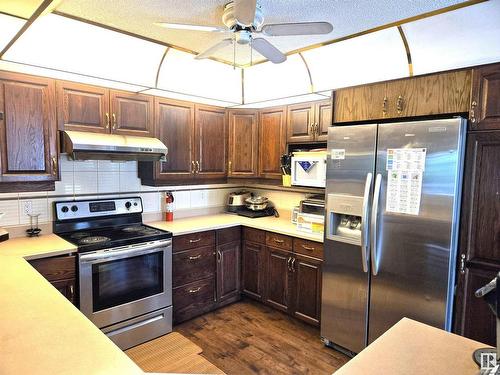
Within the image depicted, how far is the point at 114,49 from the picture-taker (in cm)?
250

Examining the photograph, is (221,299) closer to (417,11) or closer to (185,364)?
(185,364)

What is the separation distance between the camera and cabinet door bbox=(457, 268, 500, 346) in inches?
78.0

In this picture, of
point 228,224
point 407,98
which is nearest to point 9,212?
point 228,224

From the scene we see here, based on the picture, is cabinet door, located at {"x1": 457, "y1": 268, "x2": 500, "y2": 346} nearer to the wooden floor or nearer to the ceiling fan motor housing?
the wooden floor

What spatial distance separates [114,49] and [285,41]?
1.32 meters

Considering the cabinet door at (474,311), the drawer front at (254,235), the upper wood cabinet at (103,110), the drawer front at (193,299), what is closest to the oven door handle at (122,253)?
the drawer front at (193,299)

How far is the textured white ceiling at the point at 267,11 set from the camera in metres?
1.75

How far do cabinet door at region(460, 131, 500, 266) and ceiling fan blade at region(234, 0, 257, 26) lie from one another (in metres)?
1.54

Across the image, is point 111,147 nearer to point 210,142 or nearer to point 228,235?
point 210,142

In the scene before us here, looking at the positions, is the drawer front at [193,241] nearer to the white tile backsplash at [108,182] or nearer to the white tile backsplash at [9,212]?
the white tile backsplash at [108,182]

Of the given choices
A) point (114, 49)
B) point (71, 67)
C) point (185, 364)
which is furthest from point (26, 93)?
point (185, 364)

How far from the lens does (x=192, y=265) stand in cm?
308

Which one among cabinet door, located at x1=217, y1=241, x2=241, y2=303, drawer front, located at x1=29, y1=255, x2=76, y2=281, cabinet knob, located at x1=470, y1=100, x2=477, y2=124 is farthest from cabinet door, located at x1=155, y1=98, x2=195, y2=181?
cabinet knob, located at x1=470, y1=100, x2=477, y2=124

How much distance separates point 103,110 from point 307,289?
2361 mm
